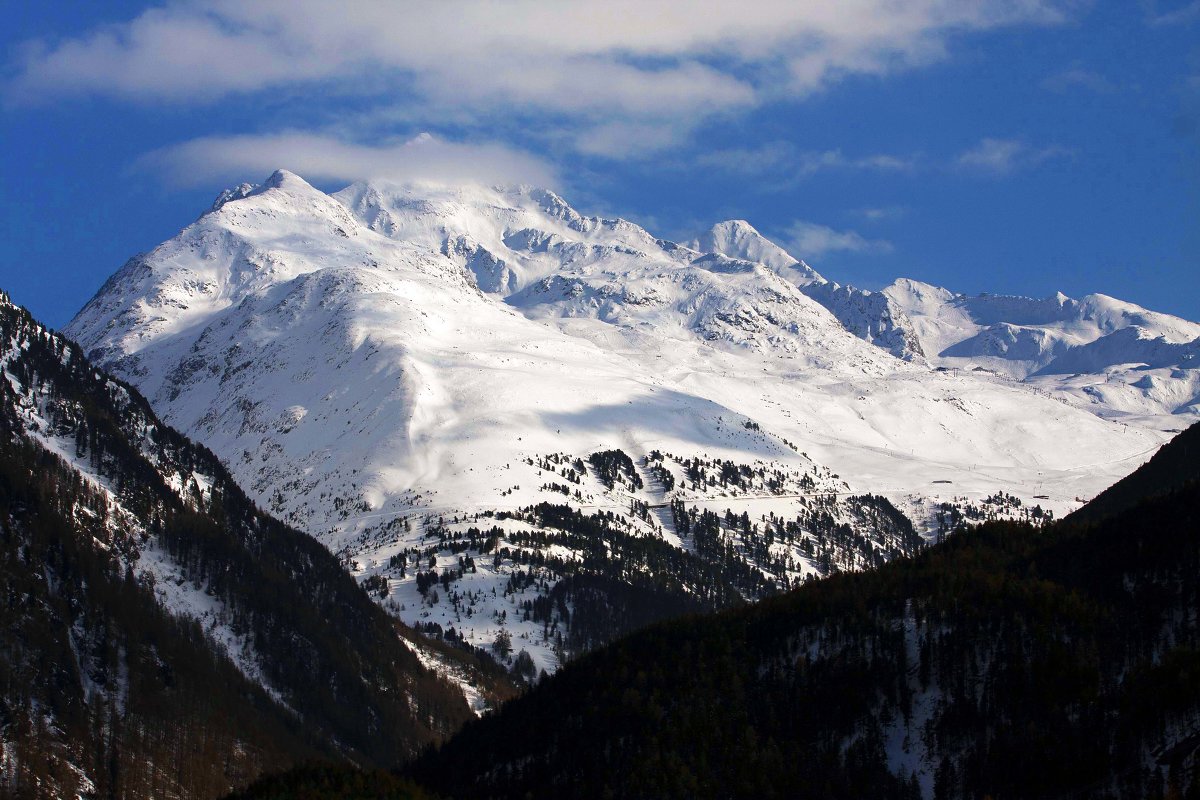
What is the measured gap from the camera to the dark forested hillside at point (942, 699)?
155375mm

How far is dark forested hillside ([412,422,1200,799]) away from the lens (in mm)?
155375

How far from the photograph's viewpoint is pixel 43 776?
193 m

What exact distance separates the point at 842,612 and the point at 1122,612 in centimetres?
3920

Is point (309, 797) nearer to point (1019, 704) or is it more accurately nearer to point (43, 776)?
point (43, 776)

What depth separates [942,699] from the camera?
566 ft

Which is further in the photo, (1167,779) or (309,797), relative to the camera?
(309,797)

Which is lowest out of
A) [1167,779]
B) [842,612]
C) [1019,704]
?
[1167,779]

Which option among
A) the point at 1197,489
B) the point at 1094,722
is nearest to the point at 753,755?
the point at 1094,722

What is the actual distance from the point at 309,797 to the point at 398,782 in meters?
17.5

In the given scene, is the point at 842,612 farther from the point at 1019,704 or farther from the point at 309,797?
the point at 309,797

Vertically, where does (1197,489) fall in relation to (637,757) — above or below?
above

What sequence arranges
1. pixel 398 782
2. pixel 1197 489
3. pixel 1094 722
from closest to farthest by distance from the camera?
pixel 1094 722, pixel 398 782, pixel 1197 489

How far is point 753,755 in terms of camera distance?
178m

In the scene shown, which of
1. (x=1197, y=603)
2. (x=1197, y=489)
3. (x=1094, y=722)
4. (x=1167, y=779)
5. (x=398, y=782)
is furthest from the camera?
(x=1197, y=489)
